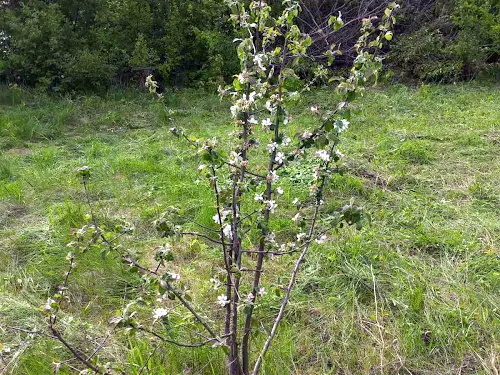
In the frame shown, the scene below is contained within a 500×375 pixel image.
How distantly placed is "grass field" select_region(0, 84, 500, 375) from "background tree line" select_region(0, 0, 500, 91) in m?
2.39

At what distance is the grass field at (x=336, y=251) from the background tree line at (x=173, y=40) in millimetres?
2388

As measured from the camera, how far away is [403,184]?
383 cm

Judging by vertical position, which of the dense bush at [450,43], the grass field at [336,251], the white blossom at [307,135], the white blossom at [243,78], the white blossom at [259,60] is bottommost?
the grass field at [336,251]

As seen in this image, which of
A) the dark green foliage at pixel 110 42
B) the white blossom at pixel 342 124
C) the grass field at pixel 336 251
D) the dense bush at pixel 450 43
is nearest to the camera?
the white blossom at pixel 342 124

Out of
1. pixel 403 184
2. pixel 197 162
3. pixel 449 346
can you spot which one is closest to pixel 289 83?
pixel 449 346

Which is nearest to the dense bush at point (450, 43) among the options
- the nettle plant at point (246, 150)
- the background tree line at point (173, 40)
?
the background tree line at point (173, 40)

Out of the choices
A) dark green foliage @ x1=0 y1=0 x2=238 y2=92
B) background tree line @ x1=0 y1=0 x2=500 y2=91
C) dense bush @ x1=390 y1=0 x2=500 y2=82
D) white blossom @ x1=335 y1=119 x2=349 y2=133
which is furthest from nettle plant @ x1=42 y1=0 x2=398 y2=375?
dense bush @ x1=390 y1=0 x2=500 y2=82

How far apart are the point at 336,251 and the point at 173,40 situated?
685cm

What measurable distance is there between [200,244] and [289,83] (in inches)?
61.0

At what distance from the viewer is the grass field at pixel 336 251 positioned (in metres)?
2.03

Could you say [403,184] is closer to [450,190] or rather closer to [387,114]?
[450,190]

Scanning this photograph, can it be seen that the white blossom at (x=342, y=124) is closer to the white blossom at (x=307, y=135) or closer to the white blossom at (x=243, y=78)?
the white blossom at (x=307, y=135)

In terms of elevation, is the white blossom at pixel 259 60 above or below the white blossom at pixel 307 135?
above

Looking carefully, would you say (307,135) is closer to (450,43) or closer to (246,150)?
(246,150)
